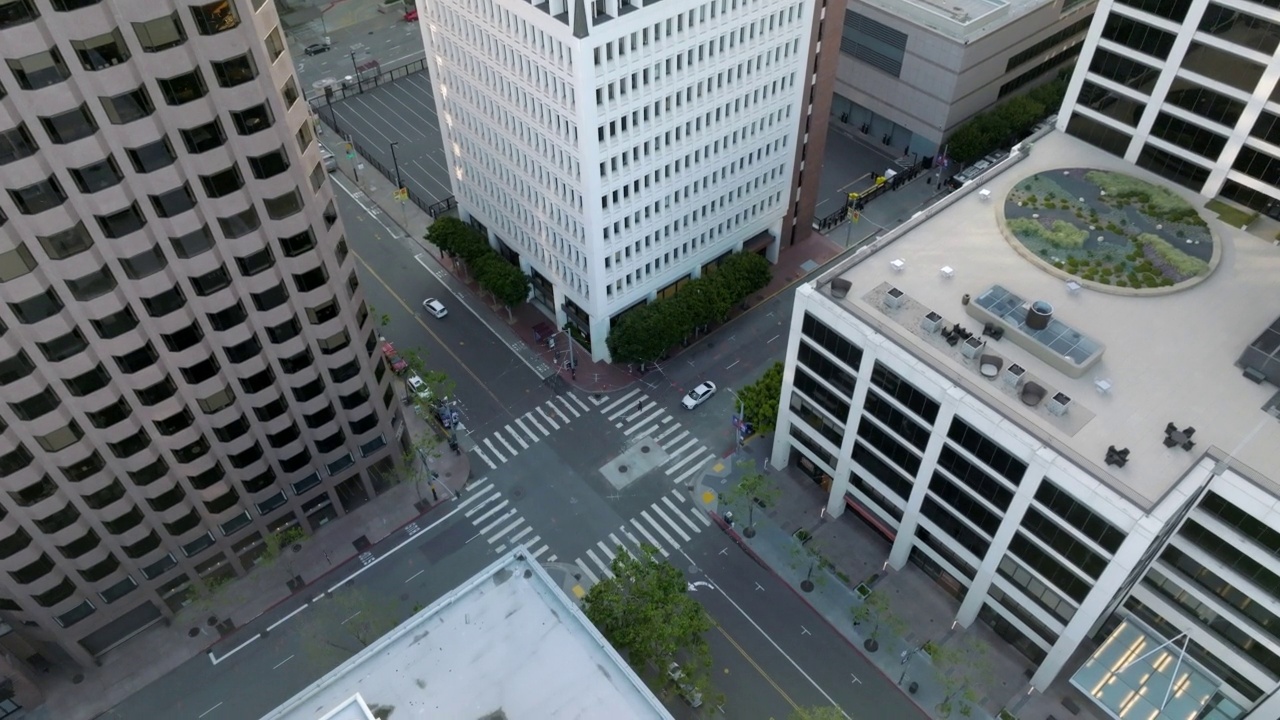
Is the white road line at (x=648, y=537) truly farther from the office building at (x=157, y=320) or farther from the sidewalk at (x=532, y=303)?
the office building at (x=157, y=320)

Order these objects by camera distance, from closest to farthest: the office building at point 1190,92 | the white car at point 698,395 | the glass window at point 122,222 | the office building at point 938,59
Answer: the glass window at point 122,222, the office building at point 1190,92, the white car at point 698,395, the office building at point 938,59

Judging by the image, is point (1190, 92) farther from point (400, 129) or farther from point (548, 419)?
point (400, 129)

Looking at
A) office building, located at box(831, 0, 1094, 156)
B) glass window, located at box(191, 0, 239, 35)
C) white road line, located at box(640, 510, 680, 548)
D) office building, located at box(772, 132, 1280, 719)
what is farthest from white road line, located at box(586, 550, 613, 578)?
office building, located at box(831, 0, 1094, 156)

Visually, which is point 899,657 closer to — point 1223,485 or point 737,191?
point 1223,485

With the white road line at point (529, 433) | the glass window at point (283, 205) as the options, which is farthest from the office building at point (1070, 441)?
the glass window at point (283, 205)

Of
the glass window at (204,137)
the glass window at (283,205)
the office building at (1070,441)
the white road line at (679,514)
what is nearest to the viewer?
the glass window at (204,137)

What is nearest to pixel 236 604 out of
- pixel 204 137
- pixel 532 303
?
pixel 204 137

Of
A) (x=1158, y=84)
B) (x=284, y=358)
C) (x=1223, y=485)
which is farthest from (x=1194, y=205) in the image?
(x=284, y=358)
